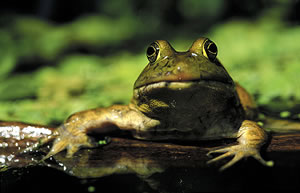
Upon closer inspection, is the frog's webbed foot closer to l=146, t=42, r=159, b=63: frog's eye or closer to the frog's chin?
the frog's chin

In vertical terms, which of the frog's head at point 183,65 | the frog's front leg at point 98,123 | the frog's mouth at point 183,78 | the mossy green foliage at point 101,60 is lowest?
the frog's front leg at point 98,123

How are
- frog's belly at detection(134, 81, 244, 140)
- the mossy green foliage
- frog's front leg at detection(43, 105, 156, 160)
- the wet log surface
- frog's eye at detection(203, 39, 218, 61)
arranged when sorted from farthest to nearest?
1. the mossy green foliage
2. frog's front leg at detection(43, 105, 156, 160)
3. frog's eye at detection(203, 39, 218, 61)
4. frog's belly at detection(134, 81, 244, 140)
5. the wet log surface

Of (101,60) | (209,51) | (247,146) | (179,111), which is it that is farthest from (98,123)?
(101,60)

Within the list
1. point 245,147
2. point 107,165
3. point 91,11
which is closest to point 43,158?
point 107,165

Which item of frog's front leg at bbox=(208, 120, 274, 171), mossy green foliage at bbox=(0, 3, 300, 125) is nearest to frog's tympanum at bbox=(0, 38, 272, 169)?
frog's front leg at bbox=(208, 120, 274, 171)

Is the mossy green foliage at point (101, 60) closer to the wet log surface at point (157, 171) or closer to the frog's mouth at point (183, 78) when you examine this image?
the wet log surface at point (157, 171)

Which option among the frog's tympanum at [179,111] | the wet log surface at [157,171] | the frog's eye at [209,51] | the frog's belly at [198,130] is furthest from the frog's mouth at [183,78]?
the wet log surface at [157,171]
